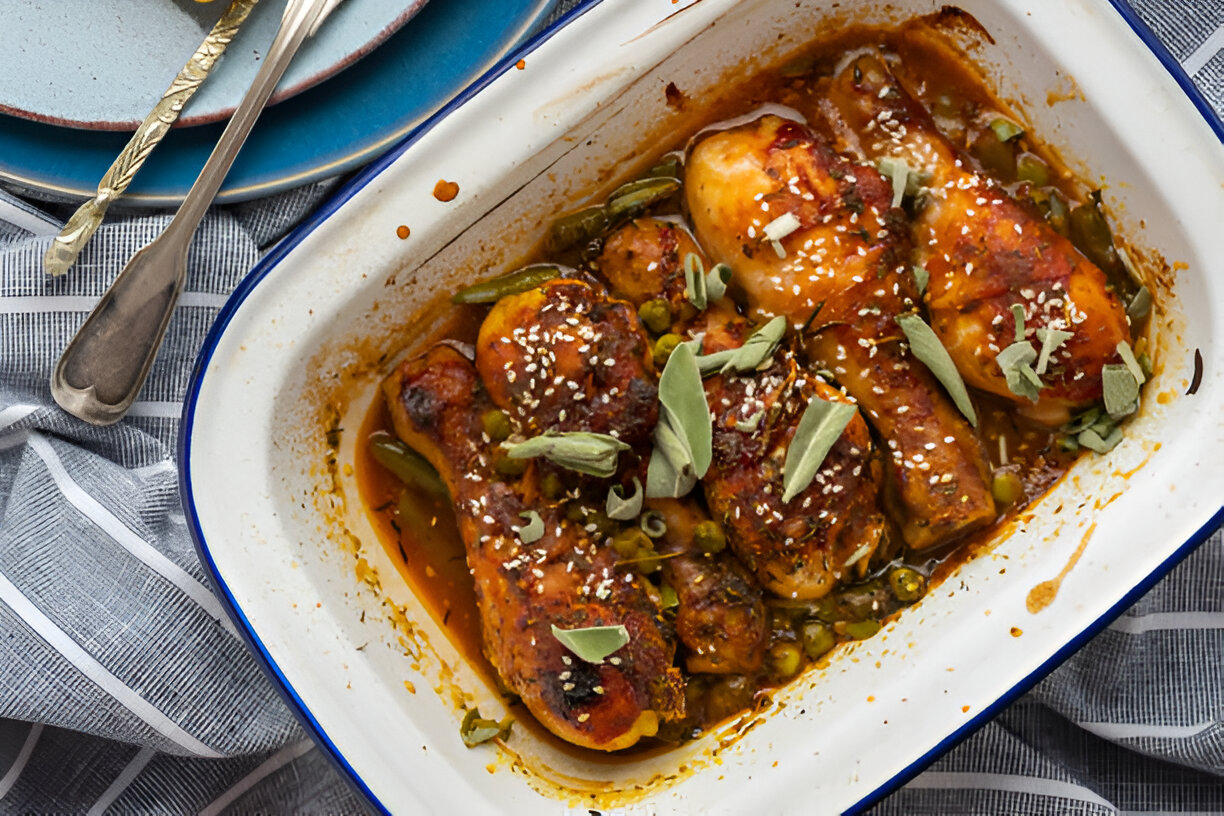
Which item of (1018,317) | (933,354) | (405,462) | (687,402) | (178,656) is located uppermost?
(1018,317)

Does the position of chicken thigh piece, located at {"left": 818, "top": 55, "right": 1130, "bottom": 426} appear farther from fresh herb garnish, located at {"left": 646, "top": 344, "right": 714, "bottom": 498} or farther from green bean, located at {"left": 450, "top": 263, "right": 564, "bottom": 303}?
green bean, located at {"left": 450, "top": 263, "right": 564, "bottom": 303}

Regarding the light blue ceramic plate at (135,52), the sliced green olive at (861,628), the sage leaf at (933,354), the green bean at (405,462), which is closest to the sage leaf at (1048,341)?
the sage leaf at (933,354)

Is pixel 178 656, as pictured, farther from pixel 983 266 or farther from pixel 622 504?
pixel 983 266

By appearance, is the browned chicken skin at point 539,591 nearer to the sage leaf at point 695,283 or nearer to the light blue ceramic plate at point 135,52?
the sage leaf at point 695,283

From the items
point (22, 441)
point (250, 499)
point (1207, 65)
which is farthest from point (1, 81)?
point (1207, 65)

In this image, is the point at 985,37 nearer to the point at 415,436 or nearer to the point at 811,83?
the point at 811,83

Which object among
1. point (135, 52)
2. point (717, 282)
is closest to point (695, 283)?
point (717, 282)
